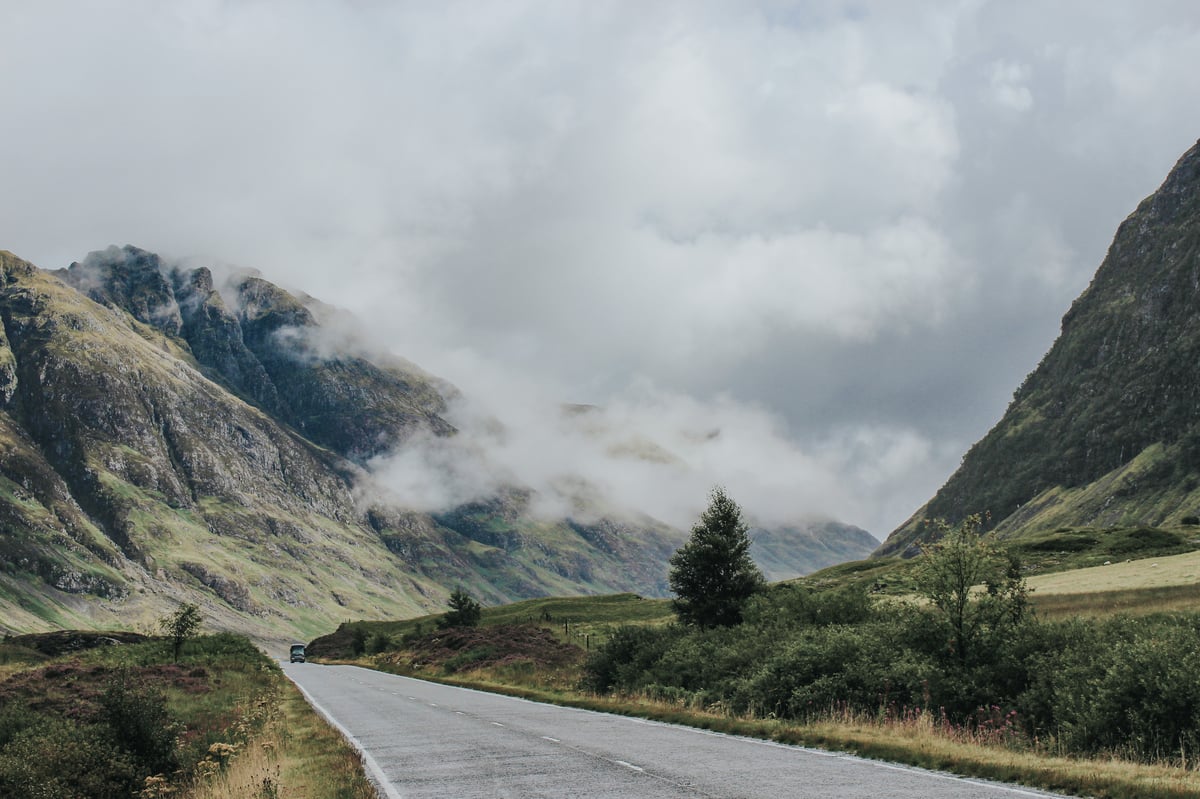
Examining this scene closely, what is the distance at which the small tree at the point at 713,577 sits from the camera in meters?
53.9

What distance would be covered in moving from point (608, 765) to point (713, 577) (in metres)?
37.6

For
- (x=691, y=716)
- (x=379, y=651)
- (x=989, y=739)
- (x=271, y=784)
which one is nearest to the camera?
(x=271, y=784)

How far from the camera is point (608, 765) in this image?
58.4ft

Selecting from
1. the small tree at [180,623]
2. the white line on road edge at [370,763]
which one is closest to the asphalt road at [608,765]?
the white line on road edge at [370,763]

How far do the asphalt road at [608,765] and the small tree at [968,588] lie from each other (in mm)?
8474

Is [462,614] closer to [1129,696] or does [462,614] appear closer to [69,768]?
[69,768]

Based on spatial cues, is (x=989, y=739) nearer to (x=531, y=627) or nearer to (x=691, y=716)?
(x=691, y=716)

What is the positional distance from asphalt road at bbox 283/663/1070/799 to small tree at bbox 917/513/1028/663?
8474 millimetres

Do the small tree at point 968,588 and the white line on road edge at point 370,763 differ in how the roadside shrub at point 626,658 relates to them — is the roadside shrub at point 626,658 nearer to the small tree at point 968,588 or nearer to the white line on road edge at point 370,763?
the white line on road edge at point 370,763

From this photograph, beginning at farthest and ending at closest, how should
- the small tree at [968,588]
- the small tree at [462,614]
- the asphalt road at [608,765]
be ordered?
the small tree at [462,614], the small tree at [968,588], the asphalt road at [608,765]

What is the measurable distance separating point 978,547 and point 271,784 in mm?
21566

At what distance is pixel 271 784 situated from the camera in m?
19.0

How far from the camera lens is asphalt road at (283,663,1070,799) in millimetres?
14367

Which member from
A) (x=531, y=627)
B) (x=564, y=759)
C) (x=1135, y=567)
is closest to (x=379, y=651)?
(x=531, y=627)
